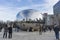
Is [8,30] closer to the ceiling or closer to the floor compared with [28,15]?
closer to the floor

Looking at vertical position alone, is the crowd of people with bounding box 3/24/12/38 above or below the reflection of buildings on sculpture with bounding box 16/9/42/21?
below

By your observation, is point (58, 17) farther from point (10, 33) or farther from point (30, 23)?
point (10, 33)

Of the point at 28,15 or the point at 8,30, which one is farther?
the point at 28,15

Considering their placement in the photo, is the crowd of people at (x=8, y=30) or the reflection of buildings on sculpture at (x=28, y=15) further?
the reflection of buildings on sculpture at (x=28, y=15)

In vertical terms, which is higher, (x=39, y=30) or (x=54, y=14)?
(x=54, y=14)

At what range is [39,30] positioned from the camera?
11.4 m

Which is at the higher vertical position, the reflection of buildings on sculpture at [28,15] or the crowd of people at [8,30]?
the reflection of buildings on sculpture at [28,15]

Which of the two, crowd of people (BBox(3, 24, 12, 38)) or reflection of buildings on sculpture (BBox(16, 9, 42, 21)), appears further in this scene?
reflection of buildings on sculpture (BBox(16, 9, 42, 21))

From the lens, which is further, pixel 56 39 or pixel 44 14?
pixel 44 14

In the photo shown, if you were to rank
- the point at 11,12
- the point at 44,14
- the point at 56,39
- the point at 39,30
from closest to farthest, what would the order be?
the point at 56,39 → the point at 11,12 → the point at 44,14 → the point at 39,30

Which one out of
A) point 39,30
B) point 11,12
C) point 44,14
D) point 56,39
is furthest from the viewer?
point 39,30

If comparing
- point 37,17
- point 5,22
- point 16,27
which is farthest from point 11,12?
point 37,17

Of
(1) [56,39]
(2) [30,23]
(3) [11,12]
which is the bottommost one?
(1) [56,39]

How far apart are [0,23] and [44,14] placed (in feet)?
9.76
